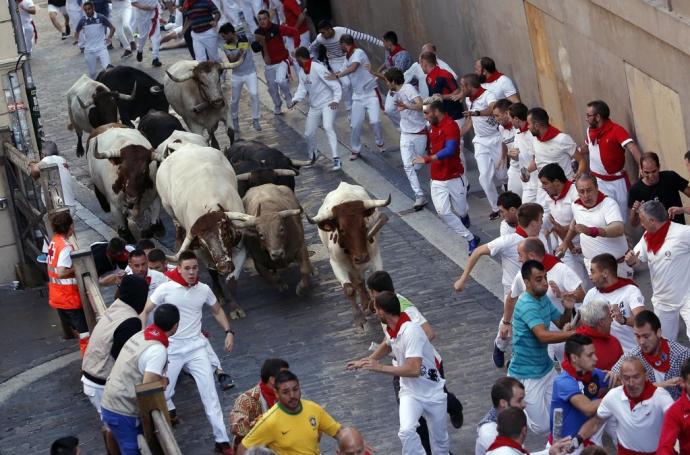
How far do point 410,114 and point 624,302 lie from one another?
25.0 feet

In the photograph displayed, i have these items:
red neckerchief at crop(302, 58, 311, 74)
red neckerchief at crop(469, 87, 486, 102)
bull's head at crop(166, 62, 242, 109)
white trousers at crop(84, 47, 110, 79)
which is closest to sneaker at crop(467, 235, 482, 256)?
red neckerchief at crop(469, 87, 486, 102)

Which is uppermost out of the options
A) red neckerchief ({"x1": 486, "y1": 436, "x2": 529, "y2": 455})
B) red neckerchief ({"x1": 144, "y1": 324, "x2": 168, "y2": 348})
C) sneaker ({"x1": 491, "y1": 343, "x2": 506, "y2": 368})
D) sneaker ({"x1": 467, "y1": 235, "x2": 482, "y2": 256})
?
red neckerchief ({"x1": 144, "y1": 324, "x2": 168, "y2": 348})

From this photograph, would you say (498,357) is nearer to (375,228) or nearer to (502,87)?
(375,228)

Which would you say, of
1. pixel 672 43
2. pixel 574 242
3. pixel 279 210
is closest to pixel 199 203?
pixel 279 210

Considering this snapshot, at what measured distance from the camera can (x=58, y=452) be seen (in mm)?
10672

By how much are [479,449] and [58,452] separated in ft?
9.84

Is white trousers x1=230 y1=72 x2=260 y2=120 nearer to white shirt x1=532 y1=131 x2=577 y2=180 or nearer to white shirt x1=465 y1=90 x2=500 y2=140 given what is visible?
white shirt x1=465 y1=90 x2=500 y2=140

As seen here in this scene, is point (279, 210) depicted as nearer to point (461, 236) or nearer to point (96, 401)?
point (461, 236)

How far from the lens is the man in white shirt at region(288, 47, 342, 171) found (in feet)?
69.8

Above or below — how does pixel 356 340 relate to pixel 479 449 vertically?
below

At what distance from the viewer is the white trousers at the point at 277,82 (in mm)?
23672

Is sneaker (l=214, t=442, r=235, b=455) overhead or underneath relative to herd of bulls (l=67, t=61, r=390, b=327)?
underneath

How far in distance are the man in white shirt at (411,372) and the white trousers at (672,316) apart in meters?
2.21

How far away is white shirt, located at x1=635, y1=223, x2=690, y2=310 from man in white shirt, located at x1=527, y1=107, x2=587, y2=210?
2.82 m
